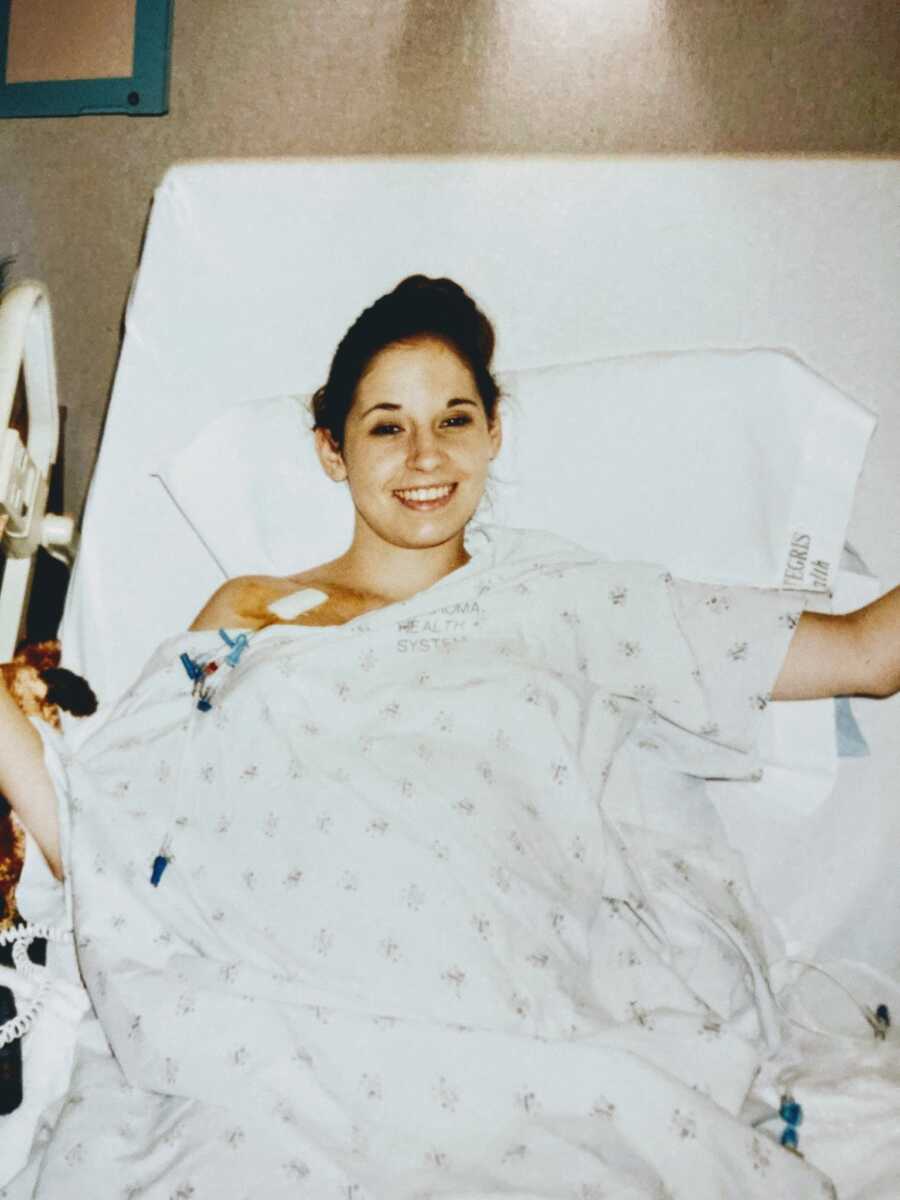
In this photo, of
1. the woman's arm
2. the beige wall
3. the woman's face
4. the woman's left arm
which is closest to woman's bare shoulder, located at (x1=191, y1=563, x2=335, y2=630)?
the woman's face

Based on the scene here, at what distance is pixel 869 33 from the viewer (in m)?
1.42

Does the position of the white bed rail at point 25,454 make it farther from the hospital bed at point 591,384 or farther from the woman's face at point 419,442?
the woman's face at point 419,442

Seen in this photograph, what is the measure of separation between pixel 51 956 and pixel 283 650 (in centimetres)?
46

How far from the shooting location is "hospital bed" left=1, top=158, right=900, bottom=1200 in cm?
122

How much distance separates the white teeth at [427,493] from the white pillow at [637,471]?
5.2 inches

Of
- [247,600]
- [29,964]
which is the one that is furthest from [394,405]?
[29,964]

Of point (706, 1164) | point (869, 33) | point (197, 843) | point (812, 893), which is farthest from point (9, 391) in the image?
point (869, 33)

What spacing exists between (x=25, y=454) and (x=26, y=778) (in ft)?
1.39

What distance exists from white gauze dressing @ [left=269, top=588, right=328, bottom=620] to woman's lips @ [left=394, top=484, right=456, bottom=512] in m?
0.17

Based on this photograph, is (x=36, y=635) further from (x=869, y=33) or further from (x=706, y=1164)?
(x=869, y=33)

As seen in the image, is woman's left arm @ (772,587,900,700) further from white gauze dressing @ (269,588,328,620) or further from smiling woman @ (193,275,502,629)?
white gauze dressing @ (269,588,328,620)

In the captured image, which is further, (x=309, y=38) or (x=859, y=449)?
(x=309, y=38)

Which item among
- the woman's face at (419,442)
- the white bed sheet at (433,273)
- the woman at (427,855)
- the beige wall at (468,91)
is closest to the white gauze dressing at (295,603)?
the woman at (427,855)

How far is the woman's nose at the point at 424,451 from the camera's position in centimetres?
119
